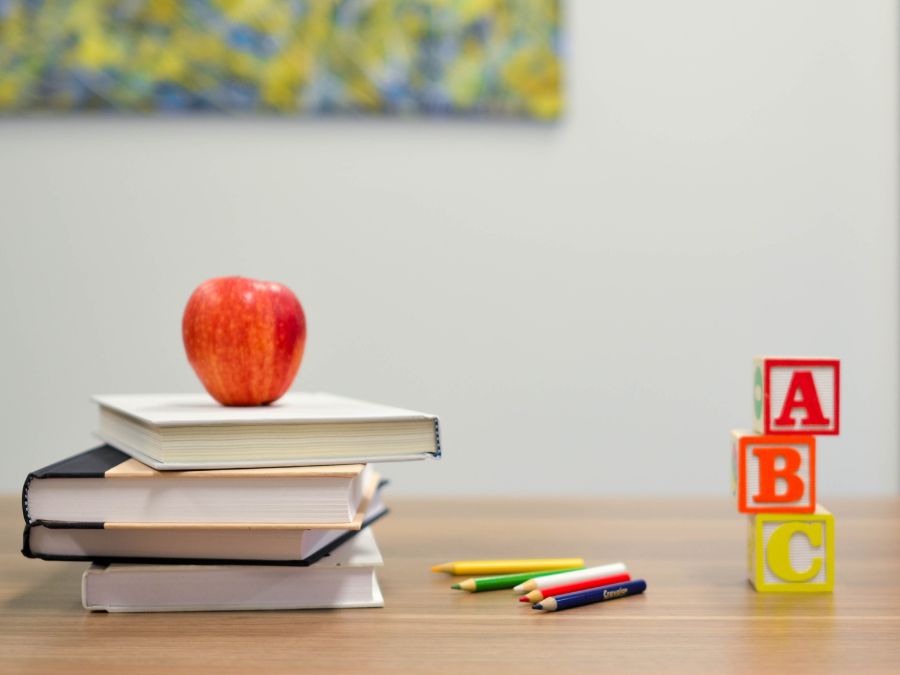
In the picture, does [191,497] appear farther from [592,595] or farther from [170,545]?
[592,595]

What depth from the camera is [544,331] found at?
6.41ft

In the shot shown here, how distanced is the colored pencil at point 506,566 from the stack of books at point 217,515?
0.28 feet

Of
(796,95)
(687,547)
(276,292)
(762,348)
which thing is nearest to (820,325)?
(762,348)

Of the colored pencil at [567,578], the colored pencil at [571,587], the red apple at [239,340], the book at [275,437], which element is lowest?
the colored pencil at [571,587]

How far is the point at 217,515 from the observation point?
0.59 meters

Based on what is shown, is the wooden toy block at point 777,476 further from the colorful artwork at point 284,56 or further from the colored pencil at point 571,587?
the colorful artwork at point 284,56

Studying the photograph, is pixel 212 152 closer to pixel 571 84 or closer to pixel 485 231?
pixel 485 231

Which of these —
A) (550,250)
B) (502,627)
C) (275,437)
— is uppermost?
(550,250)

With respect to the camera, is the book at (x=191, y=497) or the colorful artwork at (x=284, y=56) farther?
the colorful artwork at (x=284, y=56)

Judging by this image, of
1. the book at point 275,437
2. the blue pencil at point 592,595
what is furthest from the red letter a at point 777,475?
the book at point 275,437

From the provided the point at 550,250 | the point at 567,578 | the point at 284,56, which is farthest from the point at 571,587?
the point at 284,56

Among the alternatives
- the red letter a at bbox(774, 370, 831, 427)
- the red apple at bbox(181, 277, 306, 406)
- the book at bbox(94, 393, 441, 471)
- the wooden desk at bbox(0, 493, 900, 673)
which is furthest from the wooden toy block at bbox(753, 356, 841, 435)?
the red apple at bbox(181, 277, 306, 406)

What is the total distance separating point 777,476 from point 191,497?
409 millimetres

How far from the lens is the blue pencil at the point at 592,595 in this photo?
59 centimetres
